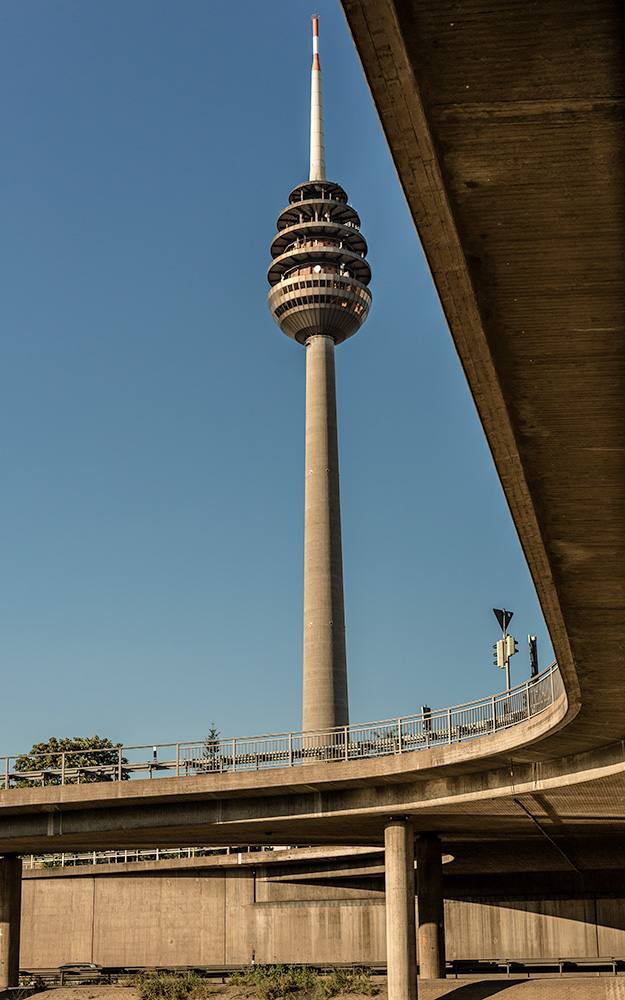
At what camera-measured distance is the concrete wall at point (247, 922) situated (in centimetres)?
5150

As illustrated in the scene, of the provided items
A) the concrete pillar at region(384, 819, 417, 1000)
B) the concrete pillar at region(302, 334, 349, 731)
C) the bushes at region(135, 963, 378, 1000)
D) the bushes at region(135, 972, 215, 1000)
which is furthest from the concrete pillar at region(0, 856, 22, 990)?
the concrete pillar at region(302, 334, 349, 731)

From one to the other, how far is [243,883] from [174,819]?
1598cm

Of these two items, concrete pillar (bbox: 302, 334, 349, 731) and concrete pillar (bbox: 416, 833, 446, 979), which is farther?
concrete pillar (bbox: 302, 334, 349, 731)

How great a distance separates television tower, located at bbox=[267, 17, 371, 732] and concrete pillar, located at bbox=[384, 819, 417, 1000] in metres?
42.1

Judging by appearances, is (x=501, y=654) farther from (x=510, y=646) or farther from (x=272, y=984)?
(x=272, y=984)

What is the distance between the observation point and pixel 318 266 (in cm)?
10106

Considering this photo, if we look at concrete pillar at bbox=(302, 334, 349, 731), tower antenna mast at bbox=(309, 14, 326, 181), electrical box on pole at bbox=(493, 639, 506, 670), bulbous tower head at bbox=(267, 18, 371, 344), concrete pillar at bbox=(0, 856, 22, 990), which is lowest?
concrete pillar at bbox=(0, 856, 22, 990)

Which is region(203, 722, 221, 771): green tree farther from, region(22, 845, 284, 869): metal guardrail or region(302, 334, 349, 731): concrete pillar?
region(302, 334, 349, 731): concrete pillar

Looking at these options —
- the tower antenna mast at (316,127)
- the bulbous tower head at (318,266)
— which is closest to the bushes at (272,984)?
the bulbous tower head at (318,266)

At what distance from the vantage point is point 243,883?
53.7 meters

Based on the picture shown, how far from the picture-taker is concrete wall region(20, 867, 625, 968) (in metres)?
51.5

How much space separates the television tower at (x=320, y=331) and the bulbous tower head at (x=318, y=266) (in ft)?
0.31

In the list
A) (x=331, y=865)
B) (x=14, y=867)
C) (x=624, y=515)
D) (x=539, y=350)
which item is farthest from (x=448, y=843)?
(x=539, y=350)

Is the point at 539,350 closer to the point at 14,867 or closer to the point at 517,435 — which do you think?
the point at 517,435
